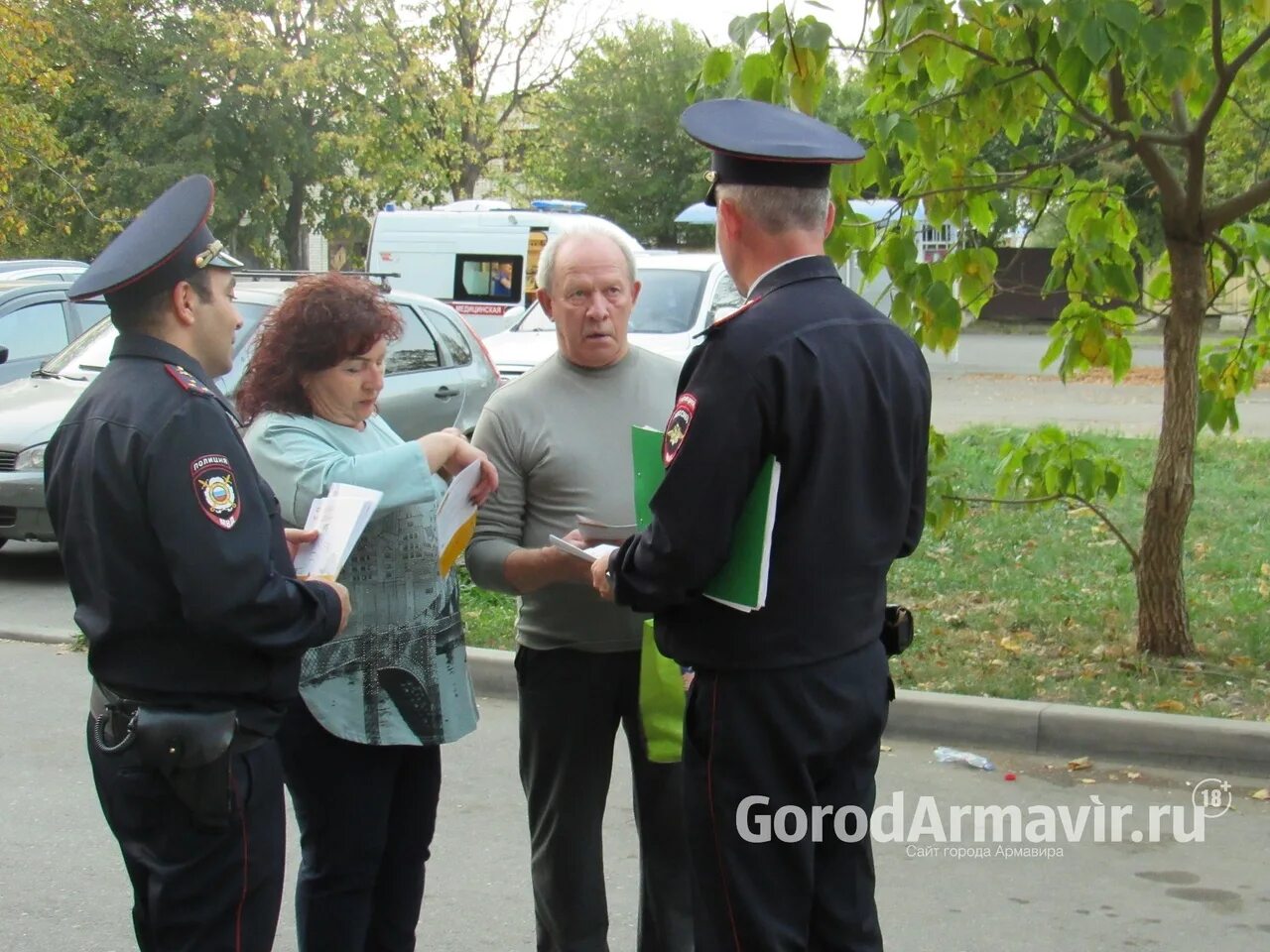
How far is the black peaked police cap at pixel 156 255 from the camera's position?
101 inches

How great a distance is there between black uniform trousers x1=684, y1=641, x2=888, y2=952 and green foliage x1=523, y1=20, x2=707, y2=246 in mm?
33824

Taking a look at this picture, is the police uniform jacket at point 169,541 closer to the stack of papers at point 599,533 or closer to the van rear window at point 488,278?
the stack of papers at point 599,533

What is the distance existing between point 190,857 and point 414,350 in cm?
867

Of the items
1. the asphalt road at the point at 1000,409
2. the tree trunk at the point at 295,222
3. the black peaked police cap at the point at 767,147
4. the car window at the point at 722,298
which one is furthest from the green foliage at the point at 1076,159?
the tree trunk at the point at 295,222

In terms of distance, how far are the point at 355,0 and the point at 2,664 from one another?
22267mm

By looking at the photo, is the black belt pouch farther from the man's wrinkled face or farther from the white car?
the white car

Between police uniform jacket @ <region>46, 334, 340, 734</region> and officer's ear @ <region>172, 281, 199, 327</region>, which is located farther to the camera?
officer's ear @ <region>172, 281, 199, 327</region>

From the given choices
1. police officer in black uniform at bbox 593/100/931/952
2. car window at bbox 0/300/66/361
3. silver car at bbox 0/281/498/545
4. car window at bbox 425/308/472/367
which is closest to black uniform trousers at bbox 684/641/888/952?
police officer in black uniform at bbox 593/100/931/952

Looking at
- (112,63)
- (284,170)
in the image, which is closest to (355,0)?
(284,170)

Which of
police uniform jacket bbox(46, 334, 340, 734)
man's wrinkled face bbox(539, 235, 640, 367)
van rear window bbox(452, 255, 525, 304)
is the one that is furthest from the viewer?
van rear window bbox(452, 255, 525, 304)

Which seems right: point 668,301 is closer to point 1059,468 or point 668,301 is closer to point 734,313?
point 1059,468

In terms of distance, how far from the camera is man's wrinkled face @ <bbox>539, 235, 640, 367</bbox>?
3412mm

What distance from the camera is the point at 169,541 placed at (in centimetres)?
245

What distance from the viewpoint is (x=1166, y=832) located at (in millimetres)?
5008
